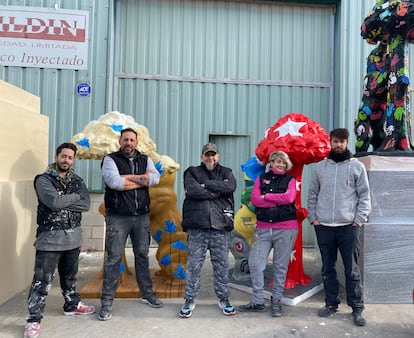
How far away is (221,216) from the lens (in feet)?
11.4

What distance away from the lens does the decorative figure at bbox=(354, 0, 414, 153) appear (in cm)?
401

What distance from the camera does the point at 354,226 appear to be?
3.38 meters

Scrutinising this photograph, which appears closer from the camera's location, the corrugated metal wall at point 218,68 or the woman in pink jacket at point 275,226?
the woman in pink jacket at point 275,226

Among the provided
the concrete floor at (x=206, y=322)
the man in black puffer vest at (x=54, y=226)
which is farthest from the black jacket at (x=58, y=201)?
the concrete floor at (x=206, y=322)

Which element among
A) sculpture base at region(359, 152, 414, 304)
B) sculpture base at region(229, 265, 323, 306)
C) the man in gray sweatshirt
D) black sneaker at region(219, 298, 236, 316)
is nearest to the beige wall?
black sneaker at region(219, 298, 236, 316)

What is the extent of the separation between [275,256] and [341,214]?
0.72 meters

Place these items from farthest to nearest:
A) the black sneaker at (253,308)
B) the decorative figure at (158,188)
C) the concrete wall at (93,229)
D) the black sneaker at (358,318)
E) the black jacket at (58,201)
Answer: the concrete wall at (93,229)
the decorative figure at (158,188)
the black sneaker at (253,308)
the black sneaker at (358,318)
the black jacket at (58,201)

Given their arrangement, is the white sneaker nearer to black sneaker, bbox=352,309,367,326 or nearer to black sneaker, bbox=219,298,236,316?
black sneaker, bbox=219,298,236,316

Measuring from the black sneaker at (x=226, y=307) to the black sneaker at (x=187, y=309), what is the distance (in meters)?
0.28

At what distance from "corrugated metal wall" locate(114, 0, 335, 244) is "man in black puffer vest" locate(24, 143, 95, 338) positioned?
11.3 ft

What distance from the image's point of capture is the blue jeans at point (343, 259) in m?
3.38

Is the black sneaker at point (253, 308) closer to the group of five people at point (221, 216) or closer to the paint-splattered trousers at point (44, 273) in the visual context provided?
the group of five people at point (221, 216)

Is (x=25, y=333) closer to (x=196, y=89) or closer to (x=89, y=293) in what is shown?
(x=89, y=293)

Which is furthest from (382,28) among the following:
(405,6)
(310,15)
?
(310,15)
